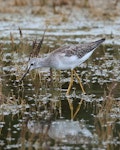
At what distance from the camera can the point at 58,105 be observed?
774cm

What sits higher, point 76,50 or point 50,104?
point 76,50

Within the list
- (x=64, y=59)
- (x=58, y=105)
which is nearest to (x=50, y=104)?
(x=58, y=105)

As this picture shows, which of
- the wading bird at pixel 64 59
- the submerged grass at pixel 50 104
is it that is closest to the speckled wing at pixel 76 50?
the wading bird at pixel 64 59

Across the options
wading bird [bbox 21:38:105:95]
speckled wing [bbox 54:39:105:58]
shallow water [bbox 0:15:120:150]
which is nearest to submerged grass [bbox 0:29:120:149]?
shallow water [bbox 0:15:120:150]

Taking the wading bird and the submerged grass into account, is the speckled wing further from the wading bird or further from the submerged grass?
the submerged grass

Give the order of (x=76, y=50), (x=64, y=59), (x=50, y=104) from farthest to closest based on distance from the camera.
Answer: (x=76, y=50) → (x=64, y=59) → (x=50, y=104)

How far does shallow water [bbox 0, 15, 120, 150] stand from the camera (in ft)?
20.6

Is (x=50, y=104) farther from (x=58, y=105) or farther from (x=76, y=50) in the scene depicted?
(x=76, y=50)

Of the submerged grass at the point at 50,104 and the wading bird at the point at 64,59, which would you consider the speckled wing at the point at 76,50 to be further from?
the submerged grass at the point at 50,104

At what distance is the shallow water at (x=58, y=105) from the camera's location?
6266mm

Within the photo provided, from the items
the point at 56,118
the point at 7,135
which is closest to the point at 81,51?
the point at 56,118

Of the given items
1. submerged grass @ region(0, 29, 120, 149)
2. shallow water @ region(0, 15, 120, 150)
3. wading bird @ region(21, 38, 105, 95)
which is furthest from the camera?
wading bird @ region(21, 38, 105, 95)

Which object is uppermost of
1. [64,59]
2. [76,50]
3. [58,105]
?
[76,50]

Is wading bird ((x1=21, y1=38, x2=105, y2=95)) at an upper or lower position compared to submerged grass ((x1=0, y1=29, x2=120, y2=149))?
upper
